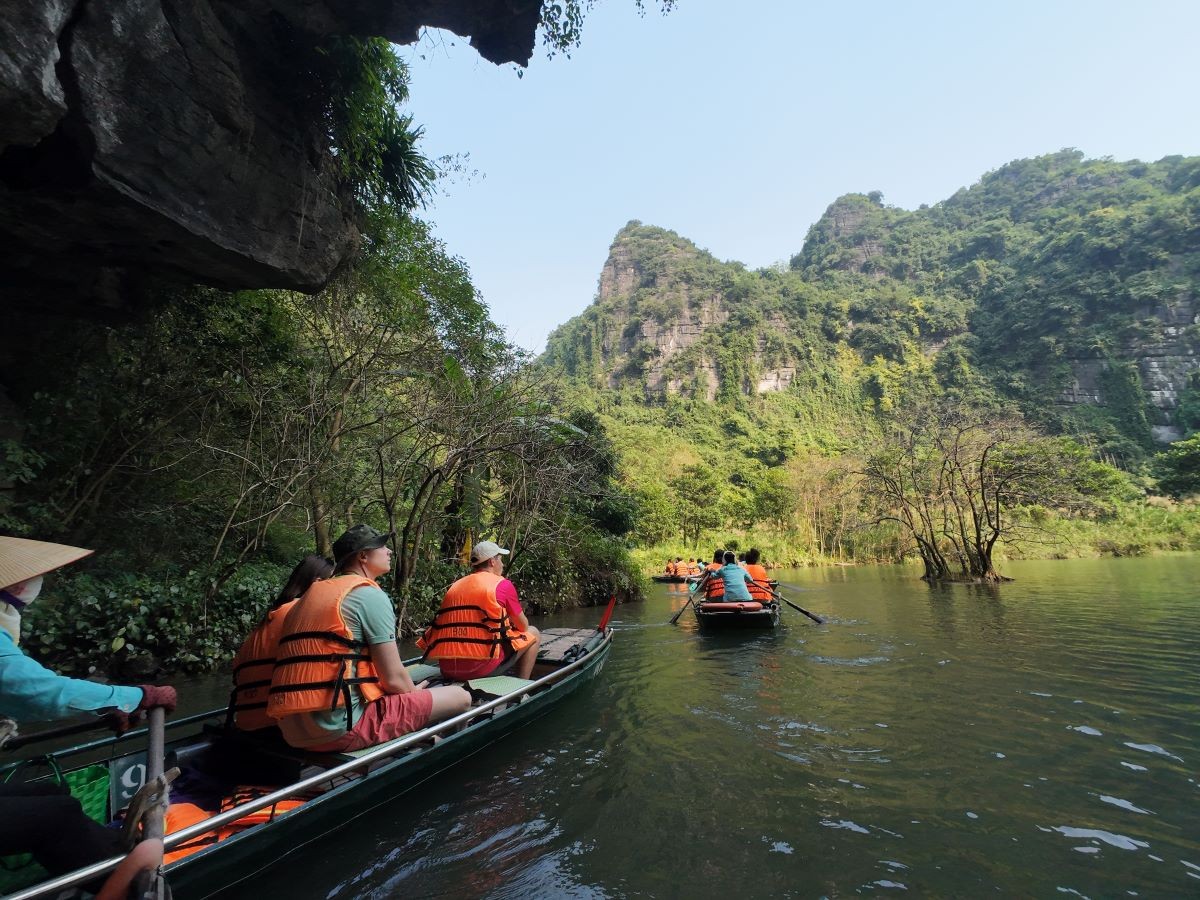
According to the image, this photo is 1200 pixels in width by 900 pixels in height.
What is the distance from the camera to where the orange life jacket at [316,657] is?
2812mm

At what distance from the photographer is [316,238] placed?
6453mm

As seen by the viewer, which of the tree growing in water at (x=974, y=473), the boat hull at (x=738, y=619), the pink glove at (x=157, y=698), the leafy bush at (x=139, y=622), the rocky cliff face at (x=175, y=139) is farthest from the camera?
the tree growing in water at (x=974, y=473)

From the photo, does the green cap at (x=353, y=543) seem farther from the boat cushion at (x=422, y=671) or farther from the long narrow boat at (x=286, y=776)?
the boat cushion at (x=422, y=671)

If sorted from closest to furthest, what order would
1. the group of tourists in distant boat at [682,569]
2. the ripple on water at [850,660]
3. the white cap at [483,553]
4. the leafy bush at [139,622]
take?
the white cap at [483,553] → the leafy bush at [139,622] → the ripple on water at [850,660] → the group of tourists in distant boat at [682,569]

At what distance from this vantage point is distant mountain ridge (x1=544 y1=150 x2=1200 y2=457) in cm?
5003

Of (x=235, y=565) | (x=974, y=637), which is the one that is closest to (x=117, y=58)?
(x=235, y=565)

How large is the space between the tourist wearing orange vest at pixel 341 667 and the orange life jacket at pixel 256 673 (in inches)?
9.8

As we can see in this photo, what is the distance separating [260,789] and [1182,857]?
4.38m

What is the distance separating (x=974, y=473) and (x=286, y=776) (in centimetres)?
1846

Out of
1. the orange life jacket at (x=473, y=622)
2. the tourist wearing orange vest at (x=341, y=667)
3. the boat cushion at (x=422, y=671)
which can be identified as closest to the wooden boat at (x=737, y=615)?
the boat cushion at (x=422, y=671)

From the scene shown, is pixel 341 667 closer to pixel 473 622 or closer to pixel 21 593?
pixel 21 593

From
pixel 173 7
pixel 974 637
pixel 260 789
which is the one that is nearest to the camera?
pixel 260 789

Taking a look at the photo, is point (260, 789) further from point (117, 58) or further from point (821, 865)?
point (117, 58)

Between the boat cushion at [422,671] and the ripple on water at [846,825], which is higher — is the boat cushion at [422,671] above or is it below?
above
